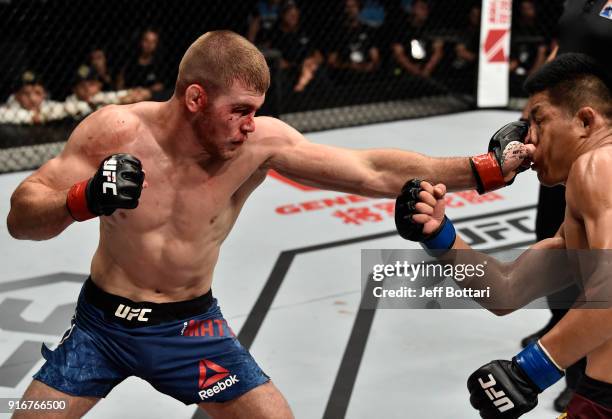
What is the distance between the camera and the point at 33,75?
6.03 metres

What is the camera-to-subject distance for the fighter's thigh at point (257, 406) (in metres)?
2.22

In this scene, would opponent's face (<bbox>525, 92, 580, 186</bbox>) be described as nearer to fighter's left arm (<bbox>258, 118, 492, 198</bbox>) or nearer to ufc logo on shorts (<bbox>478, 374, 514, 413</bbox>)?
fighter's left arm (<bbox>258, 118, 492, 198</bbox>)

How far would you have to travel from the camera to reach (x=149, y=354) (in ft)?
7.30

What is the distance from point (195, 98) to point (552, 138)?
34.3 inches

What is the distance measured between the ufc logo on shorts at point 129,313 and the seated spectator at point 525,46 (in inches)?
225

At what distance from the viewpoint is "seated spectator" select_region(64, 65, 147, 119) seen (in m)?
6.19

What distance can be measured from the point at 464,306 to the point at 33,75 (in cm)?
374

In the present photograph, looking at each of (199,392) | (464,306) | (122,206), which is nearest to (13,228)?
(122,206)

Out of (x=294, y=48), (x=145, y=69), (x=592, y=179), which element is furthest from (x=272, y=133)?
(x=294, y=48)

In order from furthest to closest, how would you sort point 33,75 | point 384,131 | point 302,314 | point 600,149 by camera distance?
1. point 384,131
2. point 33,75
3. point 302,314
4. point 600,149

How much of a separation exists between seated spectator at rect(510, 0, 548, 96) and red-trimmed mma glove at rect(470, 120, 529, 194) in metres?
5.30

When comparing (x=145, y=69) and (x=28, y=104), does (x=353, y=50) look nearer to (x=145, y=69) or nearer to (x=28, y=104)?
Result: (x=145, y=69)

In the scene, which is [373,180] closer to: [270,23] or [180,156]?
[180,156]
